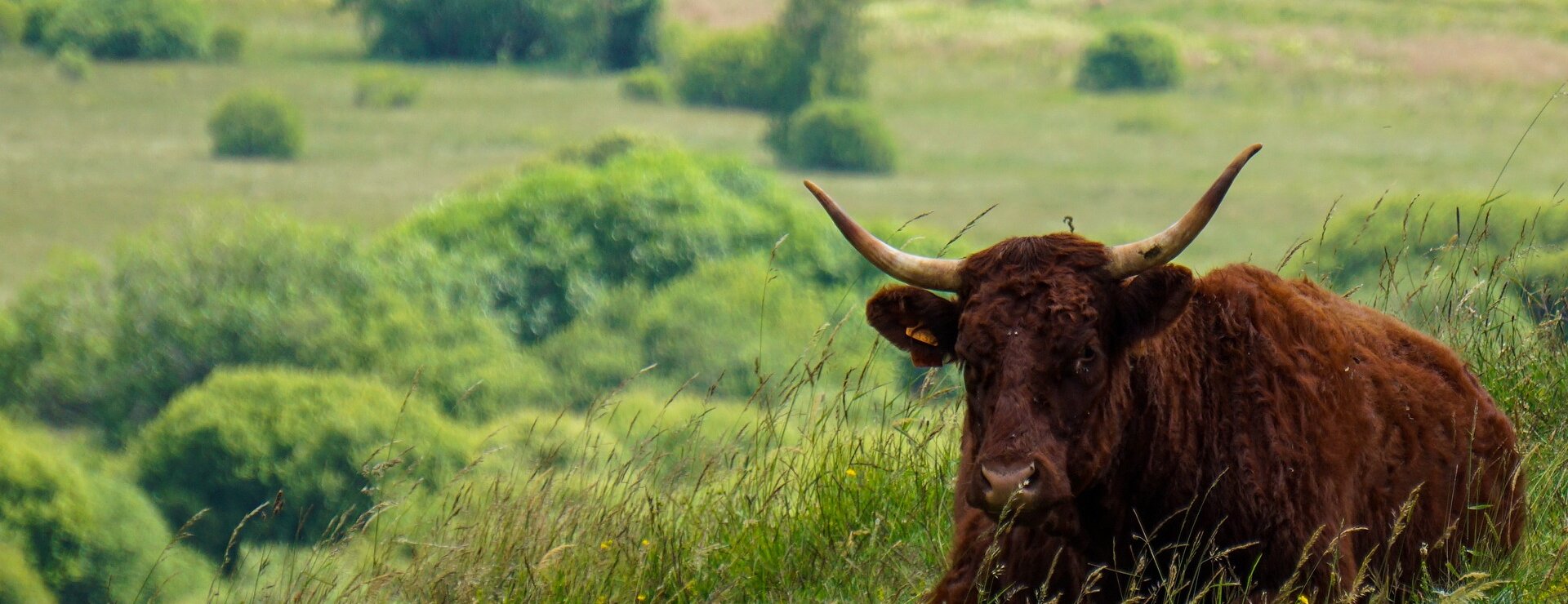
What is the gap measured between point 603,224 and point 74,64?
4817 centimetres

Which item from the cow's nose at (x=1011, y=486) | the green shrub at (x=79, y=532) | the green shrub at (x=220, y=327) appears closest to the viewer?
the cow's nose at (x=1011, y=486)

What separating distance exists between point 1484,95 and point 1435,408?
353 ft

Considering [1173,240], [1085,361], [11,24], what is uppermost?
[1173,240]

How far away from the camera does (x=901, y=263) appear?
4.52m

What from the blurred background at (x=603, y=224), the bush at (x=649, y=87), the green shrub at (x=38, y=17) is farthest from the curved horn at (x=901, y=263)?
the green shrub at (x=38, y=17)

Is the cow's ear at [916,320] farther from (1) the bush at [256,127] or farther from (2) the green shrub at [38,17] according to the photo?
(2) the green shrub at [38,17]

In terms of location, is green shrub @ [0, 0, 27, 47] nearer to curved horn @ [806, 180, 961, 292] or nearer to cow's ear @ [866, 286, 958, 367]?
cow's ear @ [866, 286, 958, 367]

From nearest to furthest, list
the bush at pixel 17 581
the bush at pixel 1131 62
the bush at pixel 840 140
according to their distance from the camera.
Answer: the bush at pixel 17 581 → the bush at pixel 840 140 → the bush at pixel 1131 62

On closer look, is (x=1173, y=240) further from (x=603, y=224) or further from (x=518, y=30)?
(x=518, y=30)

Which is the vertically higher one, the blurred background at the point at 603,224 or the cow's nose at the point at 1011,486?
the cow's nose at the point at 1011,486

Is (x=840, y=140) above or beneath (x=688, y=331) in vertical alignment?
beneath

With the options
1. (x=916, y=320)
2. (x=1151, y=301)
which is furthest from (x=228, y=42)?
Result: (x=1151, y=301)

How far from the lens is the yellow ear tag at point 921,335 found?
477cm

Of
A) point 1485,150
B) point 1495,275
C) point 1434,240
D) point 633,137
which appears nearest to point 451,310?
point 633,137
